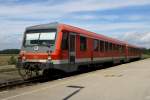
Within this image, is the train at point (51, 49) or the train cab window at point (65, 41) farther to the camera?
the train cab window at point (65, 41)

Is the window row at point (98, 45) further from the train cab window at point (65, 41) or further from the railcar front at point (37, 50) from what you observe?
the railcar front at point (37, 50)

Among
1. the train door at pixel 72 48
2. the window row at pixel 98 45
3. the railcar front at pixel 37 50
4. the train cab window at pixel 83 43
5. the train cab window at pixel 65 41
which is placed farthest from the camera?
the train cab window at pixel 83 43

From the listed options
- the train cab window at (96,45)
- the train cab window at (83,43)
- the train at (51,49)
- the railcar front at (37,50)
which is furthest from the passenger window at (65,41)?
the train cab window at (96,45)

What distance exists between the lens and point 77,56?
72.9 feet

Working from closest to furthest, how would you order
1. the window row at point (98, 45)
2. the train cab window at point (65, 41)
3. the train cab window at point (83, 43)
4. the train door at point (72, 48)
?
the train cab window at point (65, 41) < the window row at point (98, 45) < the train door at point (72, 48) < the train cab window at point (83, 43)

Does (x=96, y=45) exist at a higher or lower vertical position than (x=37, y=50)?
higher

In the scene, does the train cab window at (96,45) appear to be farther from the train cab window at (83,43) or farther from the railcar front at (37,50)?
the railcar front at (37,50)

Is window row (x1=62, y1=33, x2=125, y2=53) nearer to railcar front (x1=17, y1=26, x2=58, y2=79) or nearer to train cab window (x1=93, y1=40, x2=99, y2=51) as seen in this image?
train cab window (x1=93, y1=40, x2=99, y2=51)

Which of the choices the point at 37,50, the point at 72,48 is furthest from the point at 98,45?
the point at 37,50

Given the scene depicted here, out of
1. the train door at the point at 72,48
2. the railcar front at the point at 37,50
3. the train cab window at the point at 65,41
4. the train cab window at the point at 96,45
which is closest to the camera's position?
the railcar front at the point at 37,50

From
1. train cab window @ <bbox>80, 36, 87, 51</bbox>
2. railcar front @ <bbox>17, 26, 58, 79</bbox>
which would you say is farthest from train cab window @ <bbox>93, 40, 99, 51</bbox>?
railcar front @ <bbox>17, 26, 58, 79</bbox>

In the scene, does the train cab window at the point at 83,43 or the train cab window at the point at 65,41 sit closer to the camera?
the train cab window at the point at 65,41

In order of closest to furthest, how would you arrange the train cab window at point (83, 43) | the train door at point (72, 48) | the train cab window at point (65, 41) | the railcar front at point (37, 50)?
1. the railcar front at point (37, 50)
2. the train cab window at point (65, 41)
3. the train door at point (72, 48)
4. the train cab window at point (83, 43)

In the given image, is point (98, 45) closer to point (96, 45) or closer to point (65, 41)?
point (96, 45)
